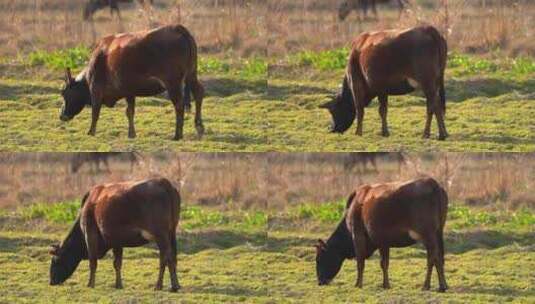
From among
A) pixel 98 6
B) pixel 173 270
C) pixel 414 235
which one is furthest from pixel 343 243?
pixel 98 6

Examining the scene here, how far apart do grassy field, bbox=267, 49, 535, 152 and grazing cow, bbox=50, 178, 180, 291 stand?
2376 mm

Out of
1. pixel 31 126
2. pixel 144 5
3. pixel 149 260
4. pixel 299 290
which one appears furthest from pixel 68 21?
pixel 299 290

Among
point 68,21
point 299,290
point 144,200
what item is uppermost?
point 68,21

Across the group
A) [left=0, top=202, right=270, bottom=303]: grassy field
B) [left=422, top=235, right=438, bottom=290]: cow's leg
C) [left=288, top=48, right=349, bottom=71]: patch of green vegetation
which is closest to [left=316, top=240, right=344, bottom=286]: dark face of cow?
[left=0, top=202, right=270, bottom=303]: grassy field

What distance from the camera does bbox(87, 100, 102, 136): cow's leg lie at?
20.8 meters

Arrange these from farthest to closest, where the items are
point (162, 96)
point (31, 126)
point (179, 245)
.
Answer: point (162, 96) < point (31, 126) < point (179, 245)

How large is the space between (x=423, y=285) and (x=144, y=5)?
805 cm

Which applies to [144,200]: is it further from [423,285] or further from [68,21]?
[68,21]

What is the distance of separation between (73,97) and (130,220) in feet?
12.1

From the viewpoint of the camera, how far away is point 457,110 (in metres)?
22.6

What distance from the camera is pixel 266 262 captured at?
66.0 feet

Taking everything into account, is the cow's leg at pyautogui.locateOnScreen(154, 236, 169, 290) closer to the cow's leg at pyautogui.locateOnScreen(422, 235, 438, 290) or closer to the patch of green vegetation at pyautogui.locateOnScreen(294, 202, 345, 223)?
the cow's leg at pyautogui.locateOnScreen(422, 235, 438, 290)

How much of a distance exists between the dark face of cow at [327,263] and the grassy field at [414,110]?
1318 mm

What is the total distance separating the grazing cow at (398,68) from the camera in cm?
1981
